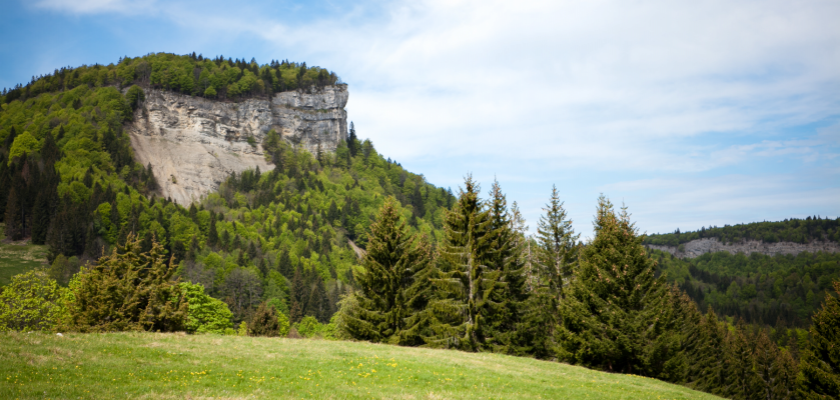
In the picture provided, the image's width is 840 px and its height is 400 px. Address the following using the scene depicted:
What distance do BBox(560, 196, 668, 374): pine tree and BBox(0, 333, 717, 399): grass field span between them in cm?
474

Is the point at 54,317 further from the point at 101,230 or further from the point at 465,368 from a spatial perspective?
the point at 101,230

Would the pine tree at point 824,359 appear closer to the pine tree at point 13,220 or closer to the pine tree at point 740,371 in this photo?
the pine tree at point 740,371

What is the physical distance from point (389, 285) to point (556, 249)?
13.9 metres

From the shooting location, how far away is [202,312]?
5981 cm

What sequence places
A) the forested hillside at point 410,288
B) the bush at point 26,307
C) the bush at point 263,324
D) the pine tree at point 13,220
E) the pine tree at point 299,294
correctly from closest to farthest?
the forested hillside at point 410,288
the bush at point 26,307
the bush at point 263,324
the pine tree at point 13,220
the pine tree at point 299,294

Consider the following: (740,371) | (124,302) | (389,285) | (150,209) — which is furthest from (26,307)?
(150,209)

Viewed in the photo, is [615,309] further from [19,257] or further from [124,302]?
[19,257]

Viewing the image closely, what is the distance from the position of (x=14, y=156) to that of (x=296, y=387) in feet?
533

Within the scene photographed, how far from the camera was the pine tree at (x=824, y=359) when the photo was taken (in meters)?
26.9

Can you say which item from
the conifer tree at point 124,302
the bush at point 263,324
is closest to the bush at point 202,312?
the bush at point 263,324

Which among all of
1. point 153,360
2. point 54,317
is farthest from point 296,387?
point 54,317

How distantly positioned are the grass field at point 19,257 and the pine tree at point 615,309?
92.9m

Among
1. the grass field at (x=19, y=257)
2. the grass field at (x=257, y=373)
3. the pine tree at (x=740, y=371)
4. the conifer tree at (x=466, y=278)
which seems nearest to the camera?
the grass field at (x=257, y=373)

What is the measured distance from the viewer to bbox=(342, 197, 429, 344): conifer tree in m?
30.5
